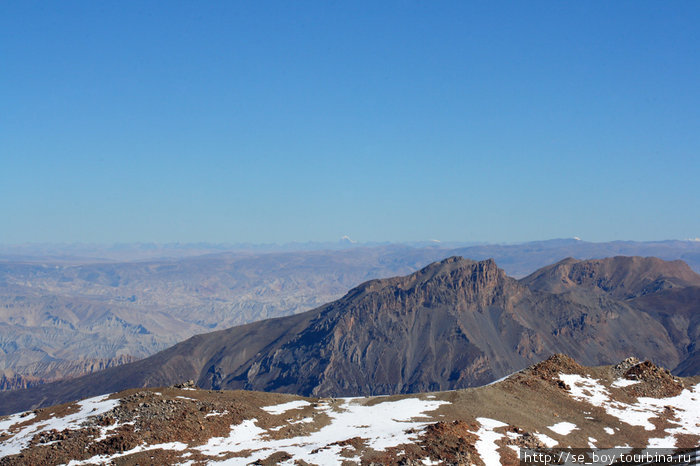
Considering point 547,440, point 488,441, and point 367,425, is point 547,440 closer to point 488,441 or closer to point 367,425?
point 488,441

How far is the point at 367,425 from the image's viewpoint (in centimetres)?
5212

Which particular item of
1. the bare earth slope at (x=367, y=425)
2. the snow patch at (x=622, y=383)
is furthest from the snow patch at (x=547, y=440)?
the snow patch at (x=622, y=383)

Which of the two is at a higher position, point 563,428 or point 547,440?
point 547,440

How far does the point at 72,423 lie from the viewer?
169 feet

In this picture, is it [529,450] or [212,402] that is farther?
[212,402]

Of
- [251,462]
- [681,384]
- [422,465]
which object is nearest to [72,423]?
[251,462]

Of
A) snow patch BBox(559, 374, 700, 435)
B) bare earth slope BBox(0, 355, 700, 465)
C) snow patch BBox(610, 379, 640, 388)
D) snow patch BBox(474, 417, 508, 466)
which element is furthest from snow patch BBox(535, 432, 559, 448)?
snow patch BBox(610, 379, 640, 388)

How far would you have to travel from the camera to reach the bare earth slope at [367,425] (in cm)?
4453

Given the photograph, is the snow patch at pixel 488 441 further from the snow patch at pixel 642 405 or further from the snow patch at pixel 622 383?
the snow patch at pixel 622 383

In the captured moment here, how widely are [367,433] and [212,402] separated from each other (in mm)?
15994

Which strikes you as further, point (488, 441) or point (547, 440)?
point (547, 440)

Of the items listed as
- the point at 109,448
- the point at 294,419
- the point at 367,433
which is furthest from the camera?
the point at 294,419

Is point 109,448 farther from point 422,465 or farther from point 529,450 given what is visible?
point 529,450

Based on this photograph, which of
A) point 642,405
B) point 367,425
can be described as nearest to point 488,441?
point 367,425
